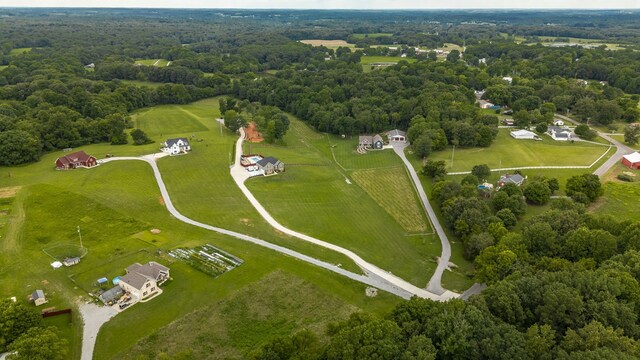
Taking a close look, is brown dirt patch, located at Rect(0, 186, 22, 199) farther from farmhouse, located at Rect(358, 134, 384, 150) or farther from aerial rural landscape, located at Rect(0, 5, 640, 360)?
farmhouse, located at Rect(358, 134, 384, 150)

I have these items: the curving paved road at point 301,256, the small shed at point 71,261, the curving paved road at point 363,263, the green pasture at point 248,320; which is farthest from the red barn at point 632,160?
the small shed at point 71,261

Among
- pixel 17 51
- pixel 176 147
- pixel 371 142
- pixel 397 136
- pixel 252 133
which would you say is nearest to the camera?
pixel 176 147

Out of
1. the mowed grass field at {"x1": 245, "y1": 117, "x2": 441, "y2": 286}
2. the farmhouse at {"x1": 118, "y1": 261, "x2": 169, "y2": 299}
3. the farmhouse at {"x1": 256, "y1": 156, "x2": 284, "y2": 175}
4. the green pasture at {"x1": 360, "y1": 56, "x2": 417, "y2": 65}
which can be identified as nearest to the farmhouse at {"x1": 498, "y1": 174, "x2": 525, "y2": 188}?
the mowed grass field at {"x1": 245, "y1": 117, "x2": 441, "y2": 286}

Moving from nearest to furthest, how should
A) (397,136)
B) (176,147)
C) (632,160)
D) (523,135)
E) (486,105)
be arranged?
(632,160)
(176,147)
(523,135)
(397,136)
(486,105)

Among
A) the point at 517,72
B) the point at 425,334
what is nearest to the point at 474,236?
the point at 425,334

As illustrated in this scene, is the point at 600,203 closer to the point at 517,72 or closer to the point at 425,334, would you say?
the point at 425,334

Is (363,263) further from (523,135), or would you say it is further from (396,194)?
(523,135)

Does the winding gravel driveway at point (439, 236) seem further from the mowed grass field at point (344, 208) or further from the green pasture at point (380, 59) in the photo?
the green pasture at point (380, 59)

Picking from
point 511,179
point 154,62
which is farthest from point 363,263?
point 154,62
